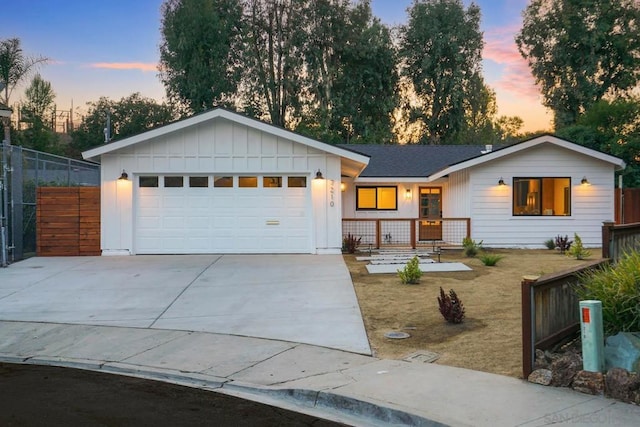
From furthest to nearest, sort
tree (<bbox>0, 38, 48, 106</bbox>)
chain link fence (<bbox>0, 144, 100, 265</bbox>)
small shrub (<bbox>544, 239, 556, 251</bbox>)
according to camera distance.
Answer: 1. tree (<bbox>0, 38, 48, 106</bbox>)
2. small shrub (<bbox>544, 239, 556, 251</bbox>)
3. chain link fence (<bbox>0, 144, 100, 265</bbox>)

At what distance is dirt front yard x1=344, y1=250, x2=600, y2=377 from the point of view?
19.7 ft

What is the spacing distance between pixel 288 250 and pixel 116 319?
8.21 meters

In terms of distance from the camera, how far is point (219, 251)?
623 inches

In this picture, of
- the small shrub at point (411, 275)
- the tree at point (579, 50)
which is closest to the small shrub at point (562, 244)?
the small shrub at point (411, 275)

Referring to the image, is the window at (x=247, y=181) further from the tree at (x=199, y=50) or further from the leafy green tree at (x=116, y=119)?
the leafy green tree at (x=116, y=119)

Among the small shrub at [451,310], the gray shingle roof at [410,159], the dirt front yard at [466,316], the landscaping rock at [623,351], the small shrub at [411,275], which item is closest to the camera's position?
the landscaping rock at [623,351]

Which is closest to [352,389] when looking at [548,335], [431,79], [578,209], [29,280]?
[548,335]

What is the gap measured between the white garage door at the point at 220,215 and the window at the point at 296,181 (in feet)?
0.10

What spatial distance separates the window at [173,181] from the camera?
52.0ft

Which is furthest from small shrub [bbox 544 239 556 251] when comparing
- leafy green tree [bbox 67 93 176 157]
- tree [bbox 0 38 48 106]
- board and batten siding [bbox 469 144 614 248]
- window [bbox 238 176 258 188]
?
leafy green tree [bbox 67 93 176 157]

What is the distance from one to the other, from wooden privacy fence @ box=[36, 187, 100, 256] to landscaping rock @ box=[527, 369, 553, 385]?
1350cm

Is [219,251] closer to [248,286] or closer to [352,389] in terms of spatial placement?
[248,286]

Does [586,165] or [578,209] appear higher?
[586,165]

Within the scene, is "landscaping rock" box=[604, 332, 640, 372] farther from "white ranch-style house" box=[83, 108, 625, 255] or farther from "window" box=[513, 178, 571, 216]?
"window" box=[513, 178, 571, 216]
